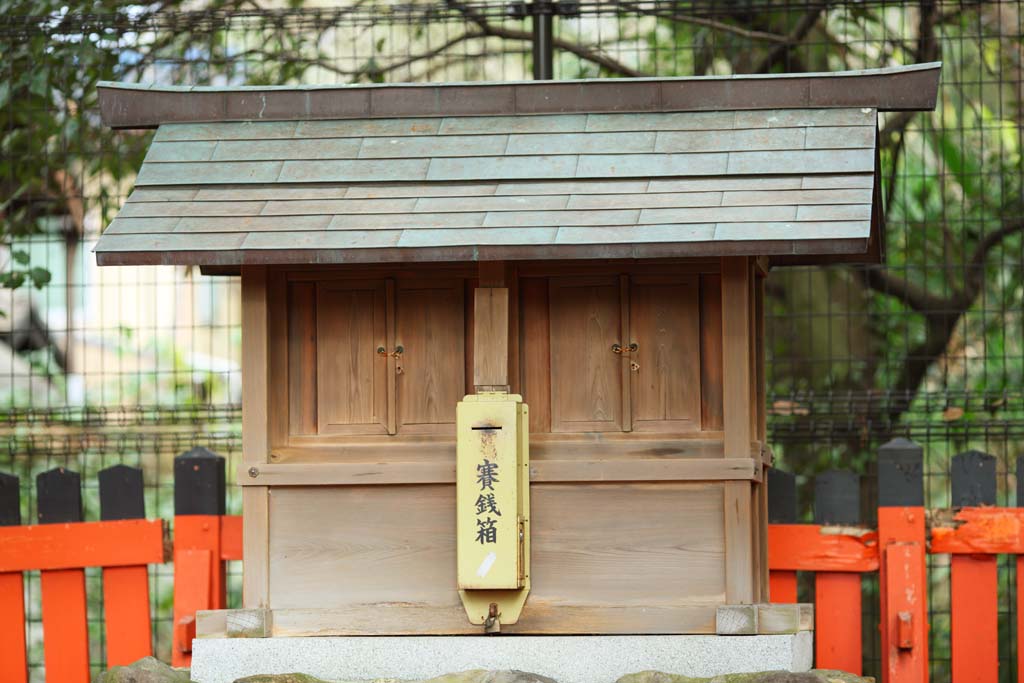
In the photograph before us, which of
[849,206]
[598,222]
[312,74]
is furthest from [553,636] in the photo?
[312,74]

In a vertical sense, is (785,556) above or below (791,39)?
below

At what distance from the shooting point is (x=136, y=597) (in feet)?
23.0

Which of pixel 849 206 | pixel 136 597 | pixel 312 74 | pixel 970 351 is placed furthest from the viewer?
pixel 970 351

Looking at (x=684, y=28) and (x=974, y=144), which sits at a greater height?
(x=684, y=28)

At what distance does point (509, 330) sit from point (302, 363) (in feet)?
3.17

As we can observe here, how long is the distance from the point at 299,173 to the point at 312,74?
4.68 metres

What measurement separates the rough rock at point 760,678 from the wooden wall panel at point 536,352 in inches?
44.7

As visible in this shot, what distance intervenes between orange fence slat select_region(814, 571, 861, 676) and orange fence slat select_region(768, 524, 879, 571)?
0.08m

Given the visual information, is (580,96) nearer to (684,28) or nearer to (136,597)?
(136,597)

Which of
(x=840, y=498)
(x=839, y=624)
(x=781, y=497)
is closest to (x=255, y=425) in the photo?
(x=781, y=497)

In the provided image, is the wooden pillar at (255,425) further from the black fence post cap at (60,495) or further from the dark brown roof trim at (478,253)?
the black fence post cap at (60,495)

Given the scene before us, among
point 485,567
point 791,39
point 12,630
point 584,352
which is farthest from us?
point 791,39

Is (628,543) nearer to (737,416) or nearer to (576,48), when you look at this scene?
(737,416)

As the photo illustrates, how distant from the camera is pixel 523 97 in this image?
6.28 m
